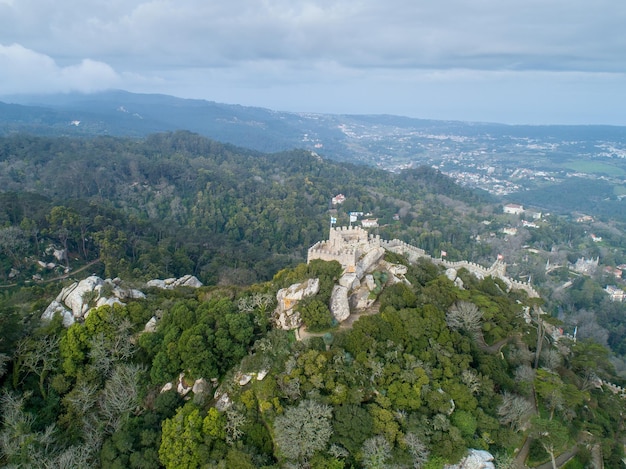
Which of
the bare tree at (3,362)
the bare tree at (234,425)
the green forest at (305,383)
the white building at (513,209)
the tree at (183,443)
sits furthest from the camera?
the white building at (513,209)

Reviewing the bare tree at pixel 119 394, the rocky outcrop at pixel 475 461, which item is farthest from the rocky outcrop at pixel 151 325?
the rocky outcrop at pixel 475 461

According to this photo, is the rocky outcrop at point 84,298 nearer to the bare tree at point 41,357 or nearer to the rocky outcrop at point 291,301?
the bare tree at point 41,357

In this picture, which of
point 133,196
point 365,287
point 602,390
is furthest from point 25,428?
Result: point 133,196

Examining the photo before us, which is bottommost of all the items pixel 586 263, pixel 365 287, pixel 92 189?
pixel 586 263

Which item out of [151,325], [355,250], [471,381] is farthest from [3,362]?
[471,381]

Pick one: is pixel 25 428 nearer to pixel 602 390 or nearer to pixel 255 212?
pixel 602 390
